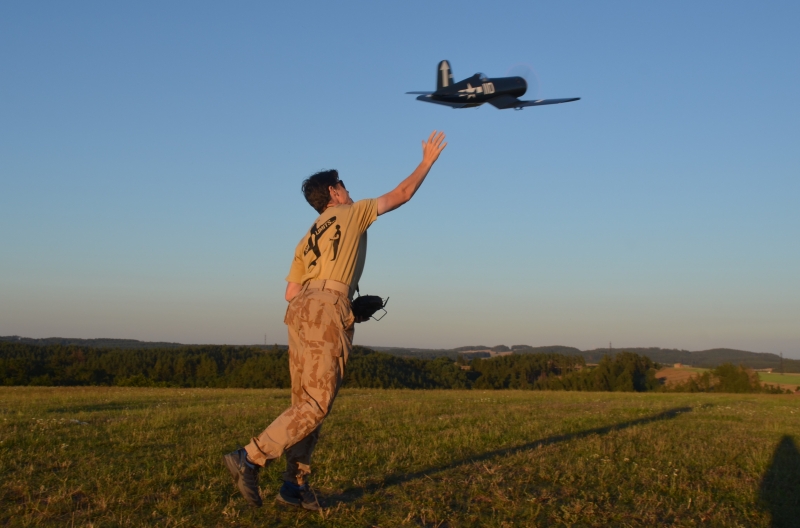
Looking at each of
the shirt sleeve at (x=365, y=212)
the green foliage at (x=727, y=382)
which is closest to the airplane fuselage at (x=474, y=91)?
the shirt sleeve at (x=365, y=212)

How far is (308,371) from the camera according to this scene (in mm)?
3834

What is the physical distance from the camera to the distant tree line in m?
39.7

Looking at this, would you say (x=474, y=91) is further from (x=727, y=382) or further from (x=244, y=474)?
(x=727, y=382)

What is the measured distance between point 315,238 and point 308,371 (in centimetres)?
84

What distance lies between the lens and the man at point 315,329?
3.73 metres

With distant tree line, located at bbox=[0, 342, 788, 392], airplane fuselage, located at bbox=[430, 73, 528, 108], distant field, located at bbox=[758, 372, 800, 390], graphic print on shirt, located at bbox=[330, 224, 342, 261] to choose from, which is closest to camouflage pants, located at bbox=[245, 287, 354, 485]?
graphic print on shirt, located at bbox=[330, 224, 342, 261]

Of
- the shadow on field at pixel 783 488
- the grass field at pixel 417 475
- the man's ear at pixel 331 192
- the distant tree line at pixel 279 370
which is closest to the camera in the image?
the grass field at pixel 417 475

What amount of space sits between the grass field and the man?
0.30m

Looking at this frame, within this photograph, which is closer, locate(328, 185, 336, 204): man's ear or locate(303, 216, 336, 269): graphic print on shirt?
locate(303, 216, 336, 269): graphic print on shirt

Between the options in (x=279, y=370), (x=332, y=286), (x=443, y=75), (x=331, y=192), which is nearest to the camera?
(x=332, y=286)

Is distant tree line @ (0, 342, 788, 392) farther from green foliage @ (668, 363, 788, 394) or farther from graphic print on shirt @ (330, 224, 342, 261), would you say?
graphic print on shirt @ (330, 224, 342, 261)

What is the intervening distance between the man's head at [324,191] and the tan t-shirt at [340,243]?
29cm

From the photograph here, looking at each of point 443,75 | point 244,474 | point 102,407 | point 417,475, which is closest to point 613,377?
point 443,75

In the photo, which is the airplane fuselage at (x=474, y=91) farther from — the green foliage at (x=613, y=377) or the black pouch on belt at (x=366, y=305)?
the green foliage at (x=613, y=377)
